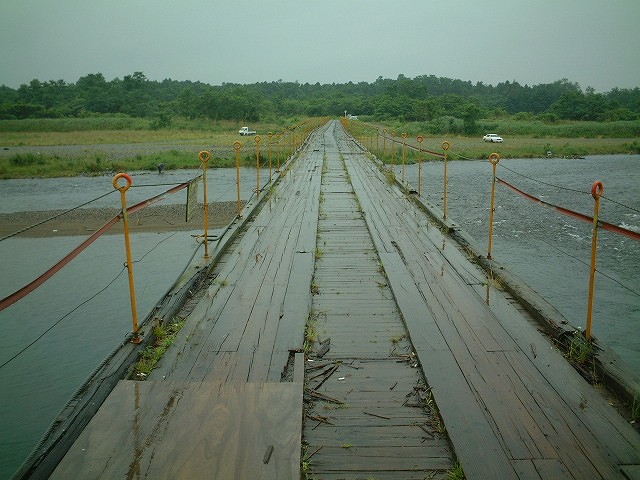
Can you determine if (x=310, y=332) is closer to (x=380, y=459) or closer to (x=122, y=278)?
(x=380, y=459)

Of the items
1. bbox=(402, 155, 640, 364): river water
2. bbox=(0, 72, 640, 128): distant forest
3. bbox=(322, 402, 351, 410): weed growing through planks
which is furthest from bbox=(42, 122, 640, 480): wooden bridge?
bbox=(0, 72, 640, 128): distant forest

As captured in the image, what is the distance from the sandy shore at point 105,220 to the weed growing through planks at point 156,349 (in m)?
9.93

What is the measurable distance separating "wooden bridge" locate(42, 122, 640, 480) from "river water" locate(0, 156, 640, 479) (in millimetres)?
984

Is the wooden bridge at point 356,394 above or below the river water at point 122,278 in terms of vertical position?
above

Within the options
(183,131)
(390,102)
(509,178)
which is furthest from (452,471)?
(390,102)

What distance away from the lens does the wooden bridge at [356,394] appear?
8.30 feet

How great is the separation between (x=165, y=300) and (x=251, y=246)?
213cm

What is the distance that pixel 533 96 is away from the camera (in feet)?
342

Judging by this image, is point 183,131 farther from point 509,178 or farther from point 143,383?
point 143,383

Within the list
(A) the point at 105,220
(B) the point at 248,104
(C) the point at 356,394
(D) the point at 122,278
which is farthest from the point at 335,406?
(B) the point at 248,104

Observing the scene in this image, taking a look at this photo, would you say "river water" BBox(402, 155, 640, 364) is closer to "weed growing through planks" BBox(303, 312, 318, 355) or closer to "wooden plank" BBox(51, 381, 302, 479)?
"weed growing through planks" BBox(303, 312, 318, 355)

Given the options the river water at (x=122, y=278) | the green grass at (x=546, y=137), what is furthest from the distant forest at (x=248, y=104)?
the river water at (x=122, y=278)

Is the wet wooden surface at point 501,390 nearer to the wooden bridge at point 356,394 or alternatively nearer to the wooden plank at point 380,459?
the wooden bridge at point 356,394

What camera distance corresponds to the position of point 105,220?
1519 centimetres
